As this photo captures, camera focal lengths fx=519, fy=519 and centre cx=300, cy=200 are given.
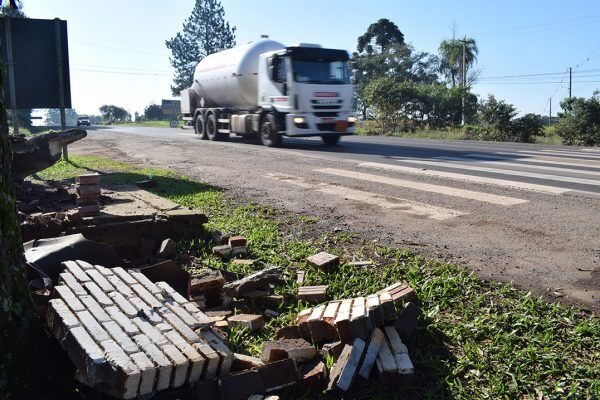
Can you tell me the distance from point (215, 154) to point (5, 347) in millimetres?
12296

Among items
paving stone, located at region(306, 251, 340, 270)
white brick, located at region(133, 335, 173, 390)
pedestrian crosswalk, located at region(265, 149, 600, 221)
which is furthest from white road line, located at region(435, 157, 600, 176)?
white brick, located at region(133, 335, 173, 390)

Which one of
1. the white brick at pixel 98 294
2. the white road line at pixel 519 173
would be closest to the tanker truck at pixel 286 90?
the white road line at pixel 519 173

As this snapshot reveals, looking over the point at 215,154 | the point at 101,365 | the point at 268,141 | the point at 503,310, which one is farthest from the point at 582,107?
the point at 101,365

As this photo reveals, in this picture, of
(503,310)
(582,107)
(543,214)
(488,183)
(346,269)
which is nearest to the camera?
(503,310)

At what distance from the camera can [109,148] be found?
708 inches

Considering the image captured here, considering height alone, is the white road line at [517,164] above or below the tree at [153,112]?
below

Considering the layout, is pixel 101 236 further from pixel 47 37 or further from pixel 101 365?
pixel 47 37

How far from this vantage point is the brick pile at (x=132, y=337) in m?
2.33

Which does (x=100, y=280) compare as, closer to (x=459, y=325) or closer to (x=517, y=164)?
(x=459, y=325)

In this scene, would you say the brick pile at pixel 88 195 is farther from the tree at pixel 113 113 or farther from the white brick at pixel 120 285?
the tree at pixel 113 113

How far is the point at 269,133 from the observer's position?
17.5 meters

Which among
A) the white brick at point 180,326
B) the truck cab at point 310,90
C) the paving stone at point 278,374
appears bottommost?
the paving stone at point 278,374

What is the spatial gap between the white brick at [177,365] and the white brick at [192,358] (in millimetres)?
30

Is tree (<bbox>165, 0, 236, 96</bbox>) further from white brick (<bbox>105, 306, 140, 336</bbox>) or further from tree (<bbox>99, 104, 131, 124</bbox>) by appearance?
white brick (<bbox>105, 306, 140, 336</bbox>)
